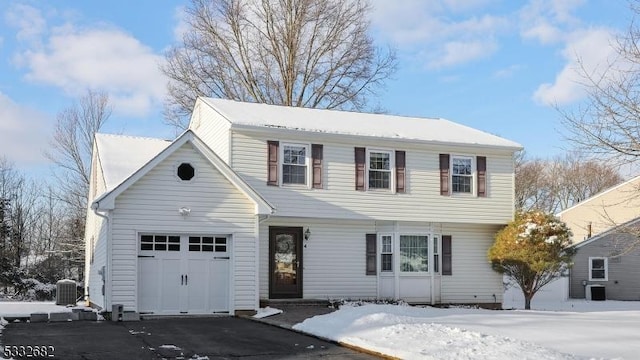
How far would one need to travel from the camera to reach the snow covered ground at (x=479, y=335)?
1120cm

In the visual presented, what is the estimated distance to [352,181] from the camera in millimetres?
22578

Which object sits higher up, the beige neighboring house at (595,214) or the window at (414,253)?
the beige neighboring house at (595,214)

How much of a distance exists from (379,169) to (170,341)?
11.5 meters

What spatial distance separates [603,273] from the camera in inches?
1331

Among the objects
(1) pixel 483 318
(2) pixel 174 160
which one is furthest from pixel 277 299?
(1) pixel 483 318

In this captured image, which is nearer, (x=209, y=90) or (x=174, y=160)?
(x=174, y=160)

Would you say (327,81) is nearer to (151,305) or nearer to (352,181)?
(352,181)

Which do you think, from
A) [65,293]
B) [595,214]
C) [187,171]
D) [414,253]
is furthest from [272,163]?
[595,214]

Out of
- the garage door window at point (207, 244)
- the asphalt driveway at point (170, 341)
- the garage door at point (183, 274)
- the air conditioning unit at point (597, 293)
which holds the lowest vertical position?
the air conditioning unit at point (597, 293)

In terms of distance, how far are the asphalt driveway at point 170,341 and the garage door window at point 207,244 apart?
271cm

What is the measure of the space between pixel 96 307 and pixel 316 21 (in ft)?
73.0

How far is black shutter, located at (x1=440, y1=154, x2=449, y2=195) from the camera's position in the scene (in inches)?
933

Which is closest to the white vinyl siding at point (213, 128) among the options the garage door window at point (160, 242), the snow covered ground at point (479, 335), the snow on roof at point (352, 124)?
the snow on roof at point (352, 124)

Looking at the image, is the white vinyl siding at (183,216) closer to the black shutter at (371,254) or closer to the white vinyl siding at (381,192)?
the white vinyl siding at (381,192)
